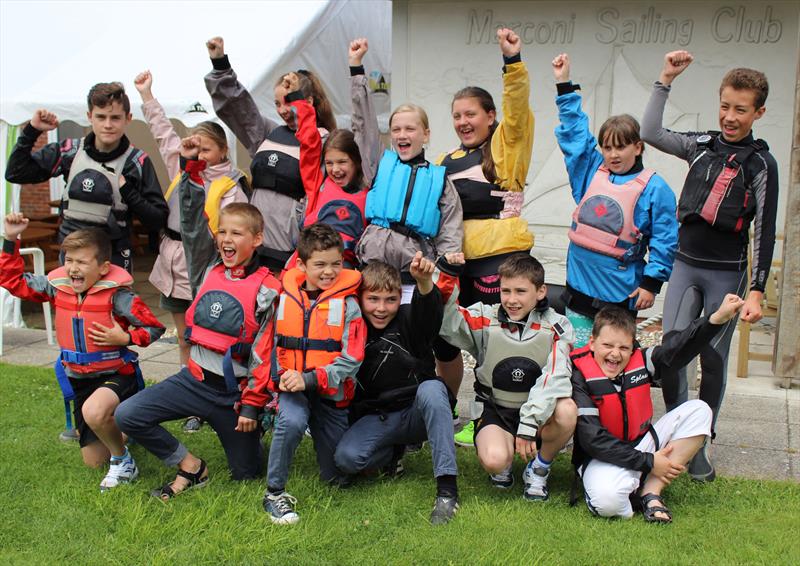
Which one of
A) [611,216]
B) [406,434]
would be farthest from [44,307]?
[611,216]

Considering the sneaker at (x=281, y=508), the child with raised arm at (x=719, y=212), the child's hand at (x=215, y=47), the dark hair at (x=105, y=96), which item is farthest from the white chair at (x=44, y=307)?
the child with raised arm at (x=719, y=212)

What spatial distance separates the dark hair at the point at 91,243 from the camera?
13.4ft

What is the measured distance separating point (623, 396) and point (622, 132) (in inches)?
50.7

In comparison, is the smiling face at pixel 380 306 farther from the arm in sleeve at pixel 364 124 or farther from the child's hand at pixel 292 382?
the arm in sleeve at pixel 364 124

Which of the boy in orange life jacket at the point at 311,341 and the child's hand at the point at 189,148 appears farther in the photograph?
the child's hand at the point at 189,148

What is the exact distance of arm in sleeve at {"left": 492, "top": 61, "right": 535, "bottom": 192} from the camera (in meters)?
4.00

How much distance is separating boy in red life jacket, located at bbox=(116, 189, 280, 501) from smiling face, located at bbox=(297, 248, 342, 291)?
0.81ft

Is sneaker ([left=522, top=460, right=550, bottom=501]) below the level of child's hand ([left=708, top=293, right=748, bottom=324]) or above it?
below

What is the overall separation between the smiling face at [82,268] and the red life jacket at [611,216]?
98.2 inches

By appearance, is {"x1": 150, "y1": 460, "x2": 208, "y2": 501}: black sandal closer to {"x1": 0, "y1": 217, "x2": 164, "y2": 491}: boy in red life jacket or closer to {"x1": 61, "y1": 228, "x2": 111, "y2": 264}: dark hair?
{"x1": 0, "y1": 217, "x2": 164, "y2": 491}: boy in red life jacket

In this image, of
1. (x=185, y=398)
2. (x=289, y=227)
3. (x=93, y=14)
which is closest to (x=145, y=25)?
(x=93, y=14)

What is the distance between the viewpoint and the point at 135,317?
13.5 feet

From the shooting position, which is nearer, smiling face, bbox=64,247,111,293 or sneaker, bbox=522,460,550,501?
sneaker, bbox=522,460,550,501

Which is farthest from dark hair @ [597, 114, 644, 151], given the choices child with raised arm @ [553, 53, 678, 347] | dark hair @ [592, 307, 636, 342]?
dark hair @ [592, 307, 636, 342]
